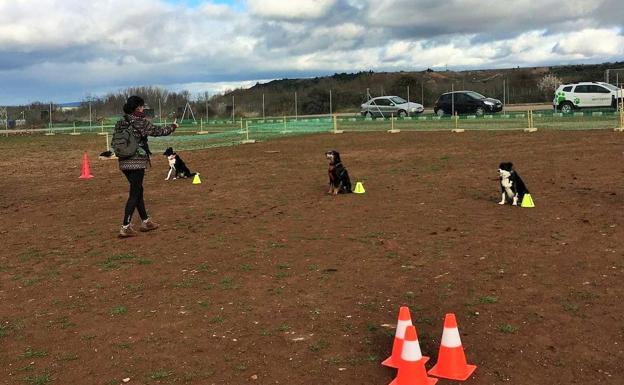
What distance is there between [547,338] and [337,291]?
1936mm

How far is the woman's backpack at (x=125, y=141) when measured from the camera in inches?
298

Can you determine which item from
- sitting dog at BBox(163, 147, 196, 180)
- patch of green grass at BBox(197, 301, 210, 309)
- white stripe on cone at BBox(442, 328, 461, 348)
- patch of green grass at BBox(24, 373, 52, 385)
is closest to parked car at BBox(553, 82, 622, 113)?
sitting dog at BBox(163, 147, 196, 180)

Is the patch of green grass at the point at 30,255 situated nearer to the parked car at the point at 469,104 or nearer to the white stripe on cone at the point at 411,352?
the white stripe on cone at the point at 411,352

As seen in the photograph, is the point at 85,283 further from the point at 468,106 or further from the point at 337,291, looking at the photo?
the point at 468,106

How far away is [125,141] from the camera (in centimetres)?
759

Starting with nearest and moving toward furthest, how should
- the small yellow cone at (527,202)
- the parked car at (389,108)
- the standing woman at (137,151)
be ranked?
1. the standing woman at (137,151)
2. the small yellow cone at (527,202)
3. the parked car at (389,108)

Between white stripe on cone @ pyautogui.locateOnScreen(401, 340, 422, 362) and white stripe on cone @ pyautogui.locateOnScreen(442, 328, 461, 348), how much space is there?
25 centimetres

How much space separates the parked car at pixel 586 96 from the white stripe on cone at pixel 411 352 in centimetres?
2915

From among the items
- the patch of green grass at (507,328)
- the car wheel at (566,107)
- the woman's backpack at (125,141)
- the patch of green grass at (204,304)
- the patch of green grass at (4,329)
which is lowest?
the patch of green grass at (4,329)

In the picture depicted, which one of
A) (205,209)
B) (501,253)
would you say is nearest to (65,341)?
(501,253)

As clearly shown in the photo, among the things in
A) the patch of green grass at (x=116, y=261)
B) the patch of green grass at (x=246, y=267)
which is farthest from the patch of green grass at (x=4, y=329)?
the patch of green grass at (x=246, y=267)

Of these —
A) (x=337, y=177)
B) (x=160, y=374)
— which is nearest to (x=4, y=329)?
(x=160, y=374)

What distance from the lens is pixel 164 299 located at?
536 cm

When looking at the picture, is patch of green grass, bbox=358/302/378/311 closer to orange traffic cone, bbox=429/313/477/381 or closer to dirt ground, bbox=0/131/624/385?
dirt ground, bbox=0/131/624/385
